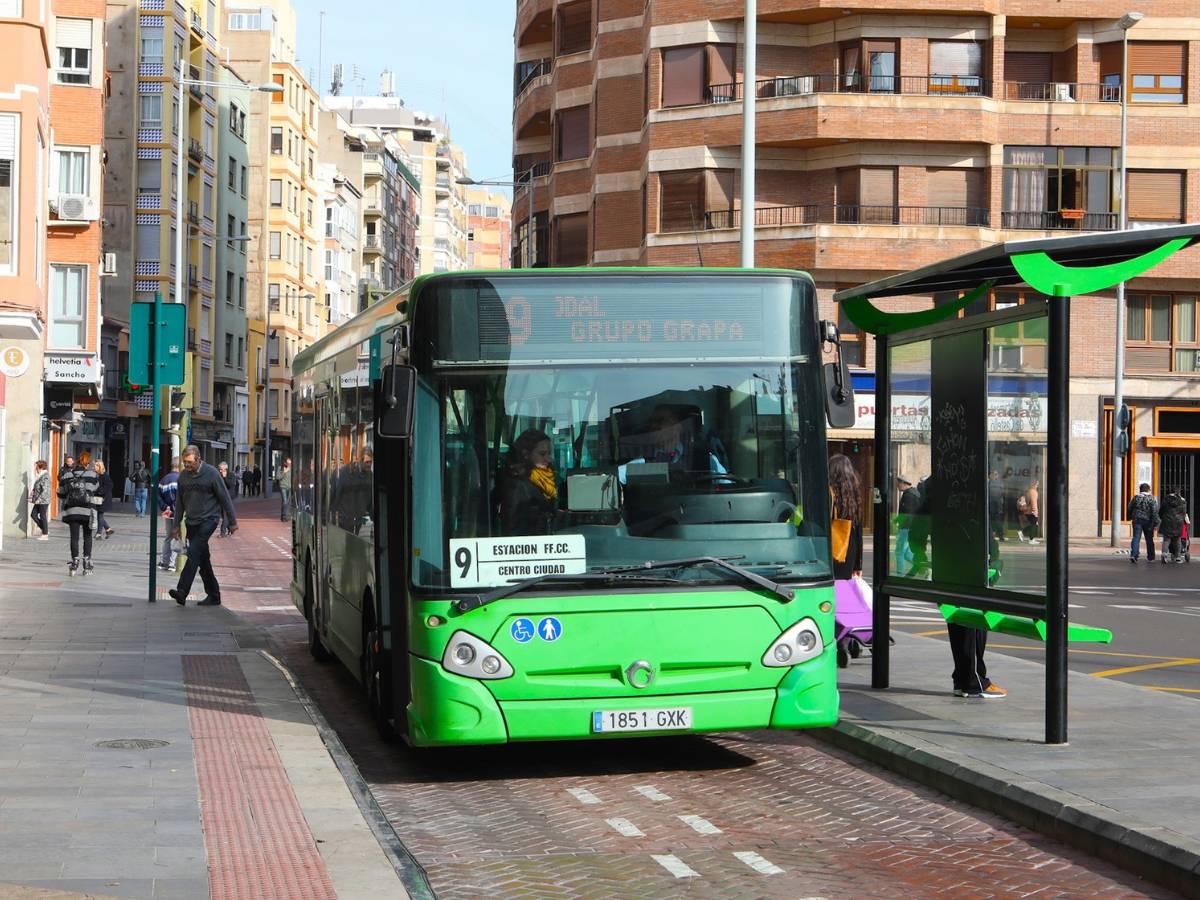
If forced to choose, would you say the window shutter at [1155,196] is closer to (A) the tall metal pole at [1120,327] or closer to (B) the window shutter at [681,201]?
(A) the tall metal pole at [1120,327]

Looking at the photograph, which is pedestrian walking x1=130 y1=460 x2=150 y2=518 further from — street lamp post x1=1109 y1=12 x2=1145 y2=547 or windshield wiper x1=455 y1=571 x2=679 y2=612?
windshield wiper x1=455 y1=571 x2=679 y2=612

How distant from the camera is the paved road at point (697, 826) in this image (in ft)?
24.0

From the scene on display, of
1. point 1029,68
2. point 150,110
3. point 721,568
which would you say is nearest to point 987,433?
point 721,568

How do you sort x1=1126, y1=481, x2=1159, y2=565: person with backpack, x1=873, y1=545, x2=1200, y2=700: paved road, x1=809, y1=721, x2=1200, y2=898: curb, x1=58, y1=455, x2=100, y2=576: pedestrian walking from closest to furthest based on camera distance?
1. x1=809, y1=721, x2=1200, y2=898: curb
2. x1=873, y1=545, x2=1200, y2=700: paved road
3. x1=58, y1=455, x2=100, y2=576: pedestrian walking
4. x1=1126, y1=481, x2=1159, y2=565: person with backpack

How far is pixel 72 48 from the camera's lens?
190ft

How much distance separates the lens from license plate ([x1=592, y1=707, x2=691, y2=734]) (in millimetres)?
9523

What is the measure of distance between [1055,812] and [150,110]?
75.2m

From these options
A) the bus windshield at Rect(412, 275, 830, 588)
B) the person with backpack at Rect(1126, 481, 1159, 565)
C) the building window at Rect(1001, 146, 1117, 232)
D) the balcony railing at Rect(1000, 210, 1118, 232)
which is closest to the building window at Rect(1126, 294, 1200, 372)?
the balcony railing at Rect(1000, 210, 1118, 232)

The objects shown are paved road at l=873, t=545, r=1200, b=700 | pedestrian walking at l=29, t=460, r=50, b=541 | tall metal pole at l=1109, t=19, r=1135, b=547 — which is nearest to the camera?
paved road at l=873, t=545, r=1200, b=700

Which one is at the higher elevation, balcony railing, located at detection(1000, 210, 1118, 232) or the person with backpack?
balcony railing, located at detection(1000, 210, 1118, 232)

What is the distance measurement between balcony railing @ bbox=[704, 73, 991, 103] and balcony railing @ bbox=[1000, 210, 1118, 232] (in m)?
3.20

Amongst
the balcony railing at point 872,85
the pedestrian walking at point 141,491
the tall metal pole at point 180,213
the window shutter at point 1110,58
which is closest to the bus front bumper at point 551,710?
the tall metal pole at point 180,213

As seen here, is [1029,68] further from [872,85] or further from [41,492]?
[41,492]

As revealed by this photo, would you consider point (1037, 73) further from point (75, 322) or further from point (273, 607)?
point (273, 607)
